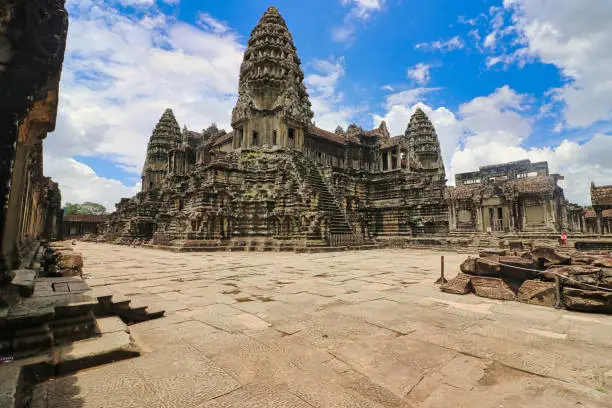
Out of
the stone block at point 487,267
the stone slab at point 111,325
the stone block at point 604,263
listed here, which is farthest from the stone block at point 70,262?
the stone block at point 604,263

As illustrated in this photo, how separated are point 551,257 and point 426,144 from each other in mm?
43330

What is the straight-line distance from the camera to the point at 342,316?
17.0 feet

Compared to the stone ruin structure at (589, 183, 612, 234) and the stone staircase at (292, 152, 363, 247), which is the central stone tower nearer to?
the stone staircase at (292, 152, 363, 247)

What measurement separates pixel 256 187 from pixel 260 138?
6783 millimetres

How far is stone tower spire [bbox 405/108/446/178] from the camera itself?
47.2 meters

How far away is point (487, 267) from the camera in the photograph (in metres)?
7.16

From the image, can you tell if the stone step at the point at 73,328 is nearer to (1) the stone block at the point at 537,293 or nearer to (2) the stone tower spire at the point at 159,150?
(1) the stone block at the point at 537,293

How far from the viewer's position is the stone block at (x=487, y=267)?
7047 millimetres

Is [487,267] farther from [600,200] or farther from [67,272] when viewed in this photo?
[600,200]

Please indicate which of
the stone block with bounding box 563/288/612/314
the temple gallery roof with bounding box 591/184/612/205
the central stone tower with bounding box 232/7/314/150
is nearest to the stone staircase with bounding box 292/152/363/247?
the central stone tower with bounding box 232/7/314/150

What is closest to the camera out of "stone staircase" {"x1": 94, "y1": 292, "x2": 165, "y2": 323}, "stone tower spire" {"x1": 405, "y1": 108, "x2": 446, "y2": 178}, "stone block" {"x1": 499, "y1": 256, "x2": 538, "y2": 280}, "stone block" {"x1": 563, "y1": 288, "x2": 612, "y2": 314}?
"stone staircase" {"x1": 94, "y1": 292, "x2": 165, "y2": 323}

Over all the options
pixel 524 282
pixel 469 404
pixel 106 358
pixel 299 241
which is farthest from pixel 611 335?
pixel 299 241

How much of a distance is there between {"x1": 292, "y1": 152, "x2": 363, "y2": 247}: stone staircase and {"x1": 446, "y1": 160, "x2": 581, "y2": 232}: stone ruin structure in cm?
1694

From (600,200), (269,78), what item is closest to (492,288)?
(269,78)
